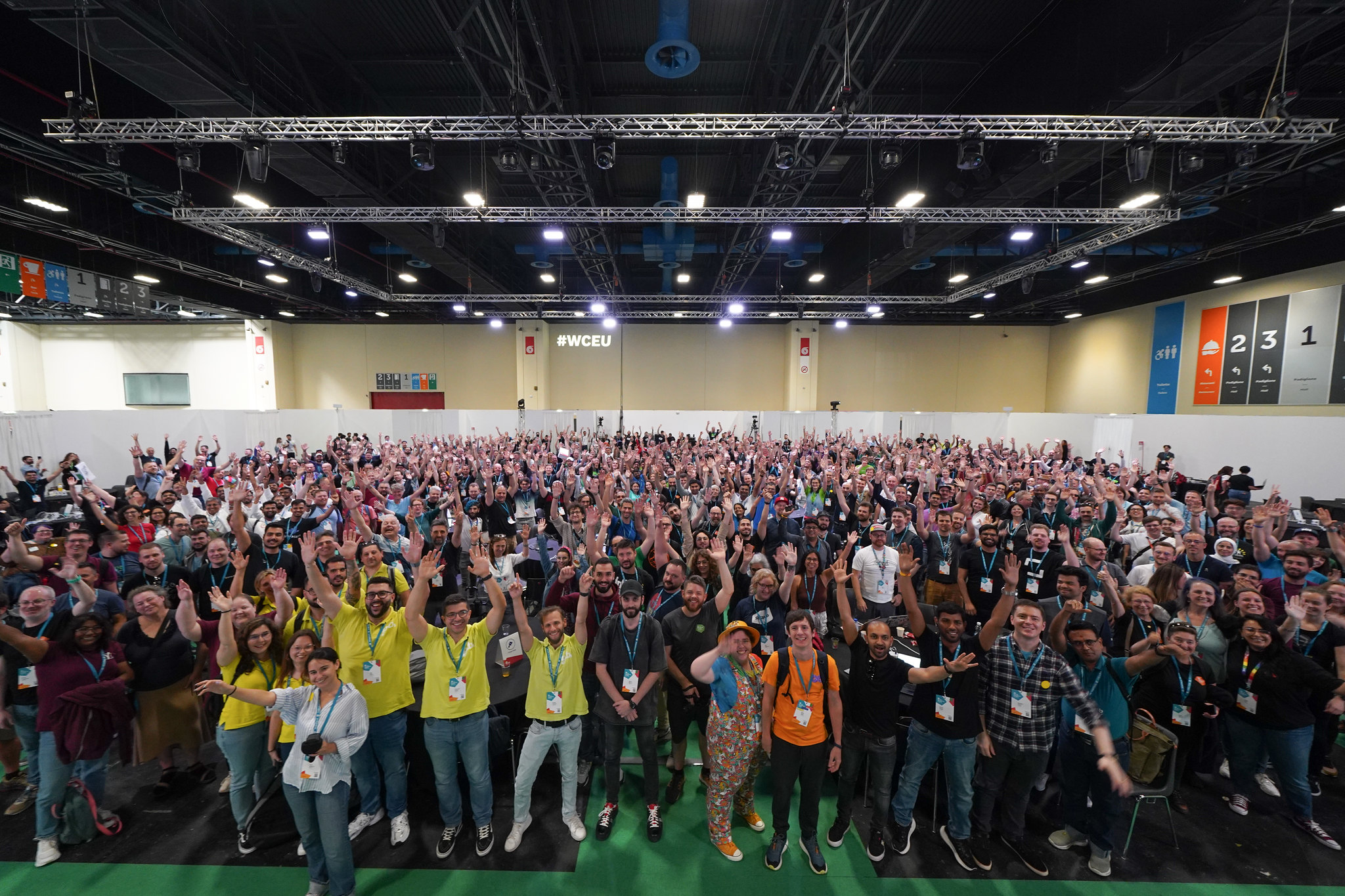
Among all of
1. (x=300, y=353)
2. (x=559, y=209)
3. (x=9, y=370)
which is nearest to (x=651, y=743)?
(x=559, y=209)

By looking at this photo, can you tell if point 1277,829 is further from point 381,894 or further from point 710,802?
point 381,894

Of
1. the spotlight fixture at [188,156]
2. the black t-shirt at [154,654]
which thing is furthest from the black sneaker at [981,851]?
the spotlight fixture at [188,156]

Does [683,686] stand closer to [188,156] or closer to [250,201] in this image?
[188,156]

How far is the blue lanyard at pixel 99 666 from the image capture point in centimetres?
343

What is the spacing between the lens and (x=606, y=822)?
3.56m

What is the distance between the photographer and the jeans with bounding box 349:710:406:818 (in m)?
3.36

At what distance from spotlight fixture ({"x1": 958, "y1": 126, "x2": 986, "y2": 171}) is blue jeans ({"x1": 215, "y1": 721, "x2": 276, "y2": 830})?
8871 millimetres

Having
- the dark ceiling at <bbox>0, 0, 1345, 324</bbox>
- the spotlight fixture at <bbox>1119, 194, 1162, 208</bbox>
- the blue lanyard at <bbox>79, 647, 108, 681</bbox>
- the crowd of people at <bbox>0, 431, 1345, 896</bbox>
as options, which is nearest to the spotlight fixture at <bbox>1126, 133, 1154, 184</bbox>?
the dark ceiling at <bbox>0, 0, 1345, 324</bbox>

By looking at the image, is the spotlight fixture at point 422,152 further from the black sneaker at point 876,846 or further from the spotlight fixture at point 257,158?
the black sneaker at point 876,846

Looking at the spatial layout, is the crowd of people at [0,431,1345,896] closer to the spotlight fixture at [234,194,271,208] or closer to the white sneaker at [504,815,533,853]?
the white sneaker at [504,815,533,853]

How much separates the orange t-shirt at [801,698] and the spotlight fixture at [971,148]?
21.5ft

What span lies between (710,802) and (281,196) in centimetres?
1232

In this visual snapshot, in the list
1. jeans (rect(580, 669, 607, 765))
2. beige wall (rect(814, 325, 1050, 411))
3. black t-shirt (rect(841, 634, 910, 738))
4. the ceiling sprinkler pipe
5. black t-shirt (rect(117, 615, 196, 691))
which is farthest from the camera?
beige wall (rect(814, 325, 1050, 411))

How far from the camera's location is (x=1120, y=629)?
4441mm
